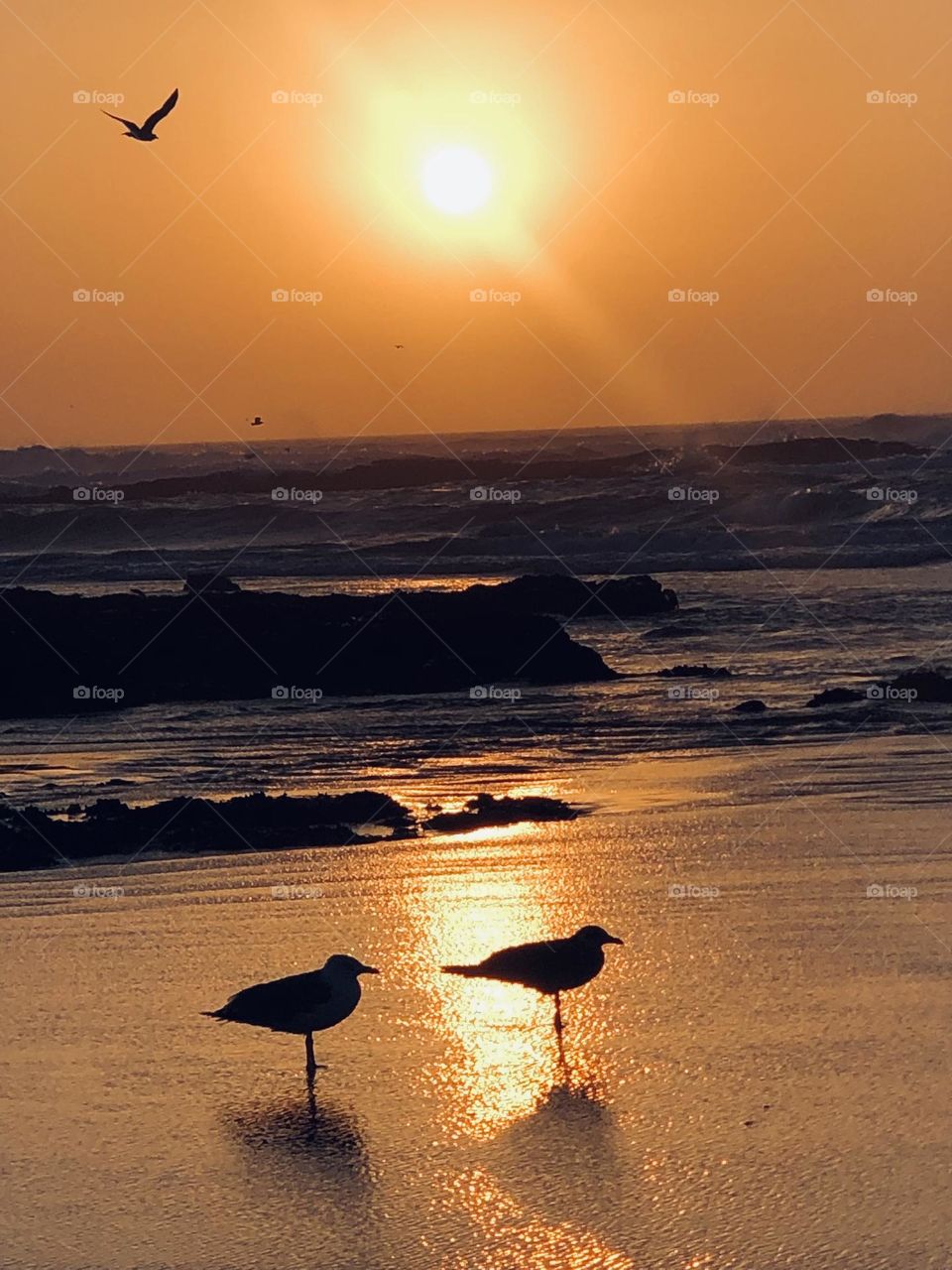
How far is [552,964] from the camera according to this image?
6781 mm

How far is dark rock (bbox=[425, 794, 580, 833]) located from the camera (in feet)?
37.6

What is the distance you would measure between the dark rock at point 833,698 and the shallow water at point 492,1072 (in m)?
6.49

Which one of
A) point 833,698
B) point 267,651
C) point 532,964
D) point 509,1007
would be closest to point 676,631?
point 267,651

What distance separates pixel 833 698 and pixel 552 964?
10570 millimetres

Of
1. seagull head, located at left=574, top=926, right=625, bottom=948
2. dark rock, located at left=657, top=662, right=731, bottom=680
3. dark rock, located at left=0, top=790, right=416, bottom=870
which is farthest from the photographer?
dark rock, located at left=657, top=662, right=731, bottom=680

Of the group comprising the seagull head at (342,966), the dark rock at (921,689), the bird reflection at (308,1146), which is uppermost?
the dark rock at (921,689)

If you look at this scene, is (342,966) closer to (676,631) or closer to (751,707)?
(751,707)

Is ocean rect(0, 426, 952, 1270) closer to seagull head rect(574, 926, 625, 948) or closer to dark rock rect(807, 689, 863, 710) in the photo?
dark rock rect(807, 689, 863, 710)

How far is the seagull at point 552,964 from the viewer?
6781 mm

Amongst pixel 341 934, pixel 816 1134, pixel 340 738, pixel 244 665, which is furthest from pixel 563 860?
pixel 244 665

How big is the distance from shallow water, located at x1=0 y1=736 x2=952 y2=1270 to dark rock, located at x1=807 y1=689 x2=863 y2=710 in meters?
6.49

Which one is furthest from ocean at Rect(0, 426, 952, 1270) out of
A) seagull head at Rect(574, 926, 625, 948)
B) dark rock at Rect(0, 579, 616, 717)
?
dark rock at Rect(0, 579, 616, 717)

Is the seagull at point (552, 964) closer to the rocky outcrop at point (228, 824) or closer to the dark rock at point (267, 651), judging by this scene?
the rocky outcrop at point (228, 824)

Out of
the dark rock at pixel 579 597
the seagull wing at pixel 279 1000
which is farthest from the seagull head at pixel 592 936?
the dark rock at pixel 579 597
